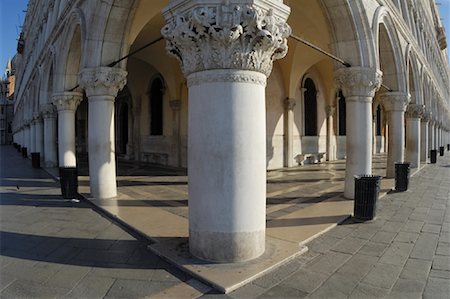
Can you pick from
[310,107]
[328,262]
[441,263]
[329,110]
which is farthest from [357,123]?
[329,110]

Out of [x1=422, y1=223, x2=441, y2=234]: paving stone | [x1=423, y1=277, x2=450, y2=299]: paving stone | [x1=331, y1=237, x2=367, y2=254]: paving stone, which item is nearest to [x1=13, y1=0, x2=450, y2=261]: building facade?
[x1=331, y1=237, x2=367, y2=254]: paving stone

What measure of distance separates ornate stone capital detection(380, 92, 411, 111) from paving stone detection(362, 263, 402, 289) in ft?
26.5

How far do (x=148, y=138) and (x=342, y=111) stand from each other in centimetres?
1148

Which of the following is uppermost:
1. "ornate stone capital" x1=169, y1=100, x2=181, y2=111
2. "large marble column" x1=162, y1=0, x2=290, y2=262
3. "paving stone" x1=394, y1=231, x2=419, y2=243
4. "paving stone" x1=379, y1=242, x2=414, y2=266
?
"ornate stone capital" x1=169, y1=100, x2=181, y2=111

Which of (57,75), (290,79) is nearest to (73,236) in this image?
(57,75)

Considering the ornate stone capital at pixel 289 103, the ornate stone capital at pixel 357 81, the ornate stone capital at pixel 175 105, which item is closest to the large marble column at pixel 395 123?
the ornate stone capital at pixel 357 81

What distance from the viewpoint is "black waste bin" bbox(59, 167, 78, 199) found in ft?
23.6

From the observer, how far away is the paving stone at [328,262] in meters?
3.33

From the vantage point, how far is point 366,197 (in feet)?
17.3

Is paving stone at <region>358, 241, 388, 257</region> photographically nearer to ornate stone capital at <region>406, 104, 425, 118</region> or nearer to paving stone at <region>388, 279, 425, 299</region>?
paving stone at <region>388, 279, 425, 299</region>

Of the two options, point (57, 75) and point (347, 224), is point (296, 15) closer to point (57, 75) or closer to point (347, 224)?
point (347, 224)

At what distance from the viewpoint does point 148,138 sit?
16.8 metres

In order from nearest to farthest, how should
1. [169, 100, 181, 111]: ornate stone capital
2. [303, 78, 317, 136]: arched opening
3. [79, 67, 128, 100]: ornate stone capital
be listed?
[79, 67, 128, 100]: ornate stone capital < [169, 100, 181, 111]: ornate stone capital < [303, 78, 317, 136]: arched opening

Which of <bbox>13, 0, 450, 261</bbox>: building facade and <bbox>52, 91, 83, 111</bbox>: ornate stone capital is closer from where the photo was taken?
<bbox>13, 0, 450, 261</bbox>: building facade
